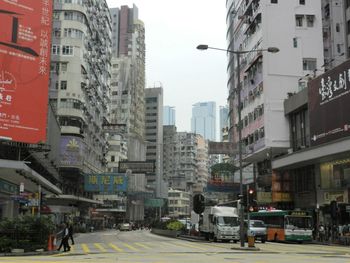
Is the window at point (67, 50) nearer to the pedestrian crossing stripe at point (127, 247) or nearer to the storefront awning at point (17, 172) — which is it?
the storefront awning at point (17, 172)

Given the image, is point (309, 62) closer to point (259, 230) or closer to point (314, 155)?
point (314, 155)

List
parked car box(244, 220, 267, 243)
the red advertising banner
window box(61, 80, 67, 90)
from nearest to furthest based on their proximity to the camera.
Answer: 1. the red advertising banner
2. parked car box(244, 220, 267, 243)
3. window box(61, 80, 67, 90)

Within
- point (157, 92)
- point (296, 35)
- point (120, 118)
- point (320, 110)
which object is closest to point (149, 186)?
point (120, 118)

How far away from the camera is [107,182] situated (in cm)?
7325

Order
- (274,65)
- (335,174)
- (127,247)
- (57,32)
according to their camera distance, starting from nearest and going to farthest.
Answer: (127,247)
(335,174)
(274,65)
(57,32)

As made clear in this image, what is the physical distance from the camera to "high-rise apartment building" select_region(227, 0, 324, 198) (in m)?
59.9

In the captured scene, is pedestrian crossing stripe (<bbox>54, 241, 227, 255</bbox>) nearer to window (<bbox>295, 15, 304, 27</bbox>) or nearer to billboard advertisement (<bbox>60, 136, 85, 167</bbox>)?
window (<bbox>295, 15, 304, 27</bbox>)

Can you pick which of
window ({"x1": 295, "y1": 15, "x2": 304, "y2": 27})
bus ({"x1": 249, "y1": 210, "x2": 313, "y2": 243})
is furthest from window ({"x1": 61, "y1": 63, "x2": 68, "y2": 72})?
bus ({"x1": 249, "y1": 210, "x2": 313, "y2": 243})

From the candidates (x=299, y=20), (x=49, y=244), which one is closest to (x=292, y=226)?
(x=49, y=244)

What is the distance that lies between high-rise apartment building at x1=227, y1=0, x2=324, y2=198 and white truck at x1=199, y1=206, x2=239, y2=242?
18.4 metres

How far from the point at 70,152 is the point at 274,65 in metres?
28.7

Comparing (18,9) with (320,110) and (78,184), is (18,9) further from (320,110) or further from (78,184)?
(78,184)

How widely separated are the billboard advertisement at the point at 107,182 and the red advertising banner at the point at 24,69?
31.0 metres

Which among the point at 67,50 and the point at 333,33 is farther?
the point at 67,50
